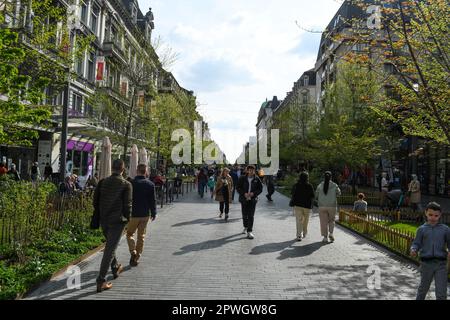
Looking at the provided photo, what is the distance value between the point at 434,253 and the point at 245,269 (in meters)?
3.19

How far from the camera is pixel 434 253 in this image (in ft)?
16.6

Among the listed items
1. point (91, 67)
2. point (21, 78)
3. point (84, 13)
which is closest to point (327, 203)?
point (21, 78)

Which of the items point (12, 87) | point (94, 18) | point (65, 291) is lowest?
point (65, 291)

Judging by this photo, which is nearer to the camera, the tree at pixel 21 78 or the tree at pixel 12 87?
the tree at pixel 12 87

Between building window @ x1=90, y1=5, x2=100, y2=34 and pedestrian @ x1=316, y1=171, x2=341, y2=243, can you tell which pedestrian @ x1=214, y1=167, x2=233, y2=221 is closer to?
pedestrian @ x1=316, y1=171, x2=341, y2=243

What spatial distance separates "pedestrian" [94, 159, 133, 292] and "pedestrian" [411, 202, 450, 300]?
13.1 feet

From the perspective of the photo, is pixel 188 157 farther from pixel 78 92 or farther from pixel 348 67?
pixel 348 67

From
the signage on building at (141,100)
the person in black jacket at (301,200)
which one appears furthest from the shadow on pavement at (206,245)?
the signage on building at (141,100)

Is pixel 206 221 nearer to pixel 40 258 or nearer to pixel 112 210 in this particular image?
pixel 40 258

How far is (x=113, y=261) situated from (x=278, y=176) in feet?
123

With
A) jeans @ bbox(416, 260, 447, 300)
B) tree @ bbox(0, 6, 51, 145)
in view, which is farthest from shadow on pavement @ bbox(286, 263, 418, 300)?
tree @ bbox(0, 6, 51, 145)

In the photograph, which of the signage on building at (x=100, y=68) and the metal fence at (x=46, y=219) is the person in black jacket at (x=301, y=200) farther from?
the signage on building at (x=100, y=68)

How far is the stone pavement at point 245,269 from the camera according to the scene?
19.1ft

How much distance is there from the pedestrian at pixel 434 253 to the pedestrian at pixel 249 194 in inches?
223
